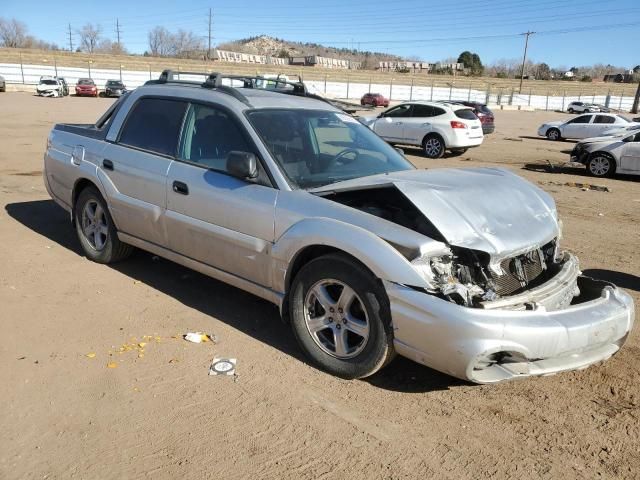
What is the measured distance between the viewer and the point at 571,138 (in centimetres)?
2580

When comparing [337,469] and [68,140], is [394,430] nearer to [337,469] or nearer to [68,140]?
[337,469]

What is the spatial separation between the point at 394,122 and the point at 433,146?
164 cm

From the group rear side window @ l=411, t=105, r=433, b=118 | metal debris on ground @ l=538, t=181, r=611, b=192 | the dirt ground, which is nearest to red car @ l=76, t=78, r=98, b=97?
rear side window @ l=411, t=105, r=433, b=118

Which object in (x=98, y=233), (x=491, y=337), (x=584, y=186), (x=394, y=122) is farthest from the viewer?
(x=394, y=122)

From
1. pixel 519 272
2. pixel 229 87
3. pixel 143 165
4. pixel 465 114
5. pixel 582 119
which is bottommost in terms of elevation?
pixel 519 272

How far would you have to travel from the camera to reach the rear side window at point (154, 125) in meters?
4.86

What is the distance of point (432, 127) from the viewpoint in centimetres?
1708

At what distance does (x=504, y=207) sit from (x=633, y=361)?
1448mm

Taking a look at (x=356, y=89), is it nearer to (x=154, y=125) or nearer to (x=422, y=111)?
(x=422, y=111)

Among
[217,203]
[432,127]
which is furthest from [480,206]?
[432,127]

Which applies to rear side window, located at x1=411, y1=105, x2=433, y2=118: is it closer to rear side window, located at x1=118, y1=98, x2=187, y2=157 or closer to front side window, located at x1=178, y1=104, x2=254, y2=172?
rear side window, located at x1=118, y1=98, x2=187, y2=157

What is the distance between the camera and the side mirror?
397 cm

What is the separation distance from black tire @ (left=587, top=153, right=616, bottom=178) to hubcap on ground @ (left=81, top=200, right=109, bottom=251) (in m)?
12.7

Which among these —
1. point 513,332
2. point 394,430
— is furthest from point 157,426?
point 513,332
